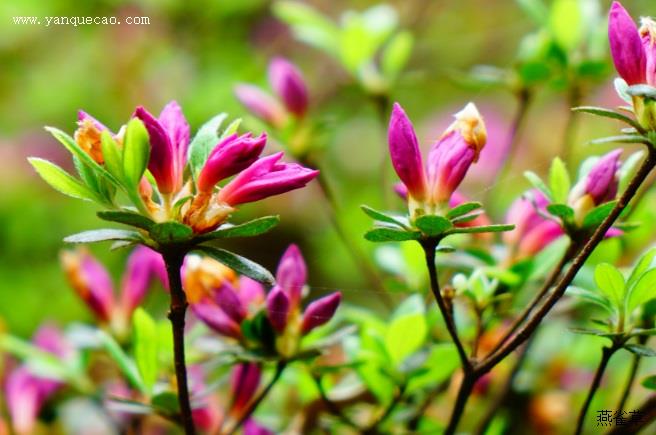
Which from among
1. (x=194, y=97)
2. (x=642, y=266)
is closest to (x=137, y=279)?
(x=642, y=266)

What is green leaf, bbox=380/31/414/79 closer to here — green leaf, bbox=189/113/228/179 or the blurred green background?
green leaf, bbox=189/113/228/179

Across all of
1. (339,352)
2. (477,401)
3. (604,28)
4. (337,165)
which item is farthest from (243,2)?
(477,401)

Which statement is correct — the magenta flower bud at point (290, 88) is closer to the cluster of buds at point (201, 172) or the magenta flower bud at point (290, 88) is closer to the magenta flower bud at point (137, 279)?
the magenta flower bud at point (137, 279)

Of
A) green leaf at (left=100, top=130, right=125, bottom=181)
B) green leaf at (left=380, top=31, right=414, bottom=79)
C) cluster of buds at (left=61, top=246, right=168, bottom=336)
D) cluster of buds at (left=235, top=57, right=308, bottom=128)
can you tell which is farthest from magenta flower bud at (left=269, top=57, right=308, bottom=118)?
green leaf at (left=100, top=130, right=125, bottom=181)

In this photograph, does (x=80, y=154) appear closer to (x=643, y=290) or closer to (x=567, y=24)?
(x=643, y=290)

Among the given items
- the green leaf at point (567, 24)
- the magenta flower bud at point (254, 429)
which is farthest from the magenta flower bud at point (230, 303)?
the green leaf at point (567, 24)

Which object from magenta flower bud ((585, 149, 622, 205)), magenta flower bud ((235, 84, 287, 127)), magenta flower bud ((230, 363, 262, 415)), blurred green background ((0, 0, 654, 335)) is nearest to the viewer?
magenta flower bud ((585, 149, 622, 205))
